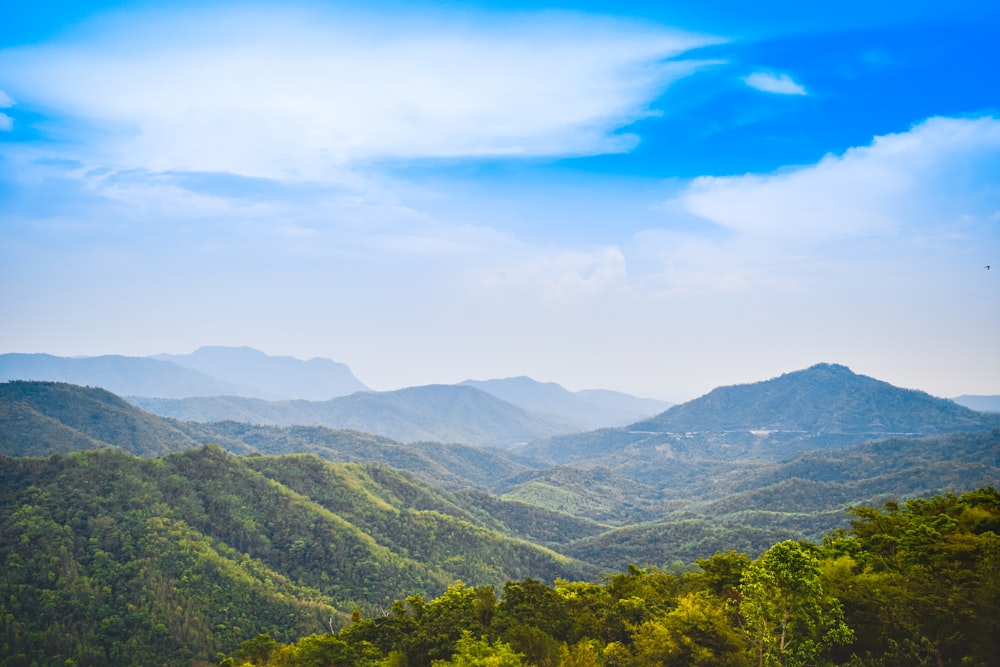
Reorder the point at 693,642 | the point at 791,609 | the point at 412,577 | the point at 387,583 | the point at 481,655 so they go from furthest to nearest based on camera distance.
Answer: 1. the point at 412,577
2. the point at 387,583
3. the point at 481,655
4. the point at 693,642
5. the point at 791,609

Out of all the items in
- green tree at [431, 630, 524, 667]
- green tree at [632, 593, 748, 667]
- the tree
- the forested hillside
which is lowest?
the forested hillside

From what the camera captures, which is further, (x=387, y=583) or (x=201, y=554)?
(x=387, y=583)

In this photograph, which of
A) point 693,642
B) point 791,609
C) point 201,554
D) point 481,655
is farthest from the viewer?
point 201,554

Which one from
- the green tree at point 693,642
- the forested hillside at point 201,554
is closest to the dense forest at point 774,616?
the green tree at point 693,642

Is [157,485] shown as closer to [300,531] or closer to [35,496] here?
[35,496]

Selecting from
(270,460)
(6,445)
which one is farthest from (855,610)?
(6,445)

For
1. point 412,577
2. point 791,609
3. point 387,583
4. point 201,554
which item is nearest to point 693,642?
point 791,609

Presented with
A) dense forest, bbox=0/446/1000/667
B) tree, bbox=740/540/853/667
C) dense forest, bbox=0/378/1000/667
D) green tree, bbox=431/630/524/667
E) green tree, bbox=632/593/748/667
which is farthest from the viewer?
green tree, bbox=632/593/748/667

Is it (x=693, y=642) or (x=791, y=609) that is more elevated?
(x=791, y=609)

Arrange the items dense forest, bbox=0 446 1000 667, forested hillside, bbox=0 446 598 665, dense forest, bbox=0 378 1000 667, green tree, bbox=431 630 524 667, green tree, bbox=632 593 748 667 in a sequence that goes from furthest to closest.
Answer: forested hillside, bbox=0 446 598 665 → green tree, bbox=632 593 748 667 → green tree, bbox=431 630 524 667 → dense forest, bbox=0 378 1000 667 → dense forest, bbox=0 446 1000 667

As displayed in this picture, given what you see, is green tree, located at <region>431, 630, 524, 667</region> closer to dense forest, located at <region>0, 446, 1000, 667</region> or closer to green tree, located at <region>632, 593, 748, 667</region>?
dense forest, located at <region>0, 446, 1000, 667</region>

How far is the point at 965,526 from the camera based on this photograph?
3394 cm

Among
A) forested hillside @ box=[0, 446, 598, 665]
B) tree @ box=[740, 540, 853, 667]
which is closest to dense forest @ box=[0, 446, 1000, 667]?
tree @ box=[740, 540, 853, 667]

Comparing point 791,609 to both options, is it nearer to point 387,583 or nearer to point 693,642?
point 693,642
